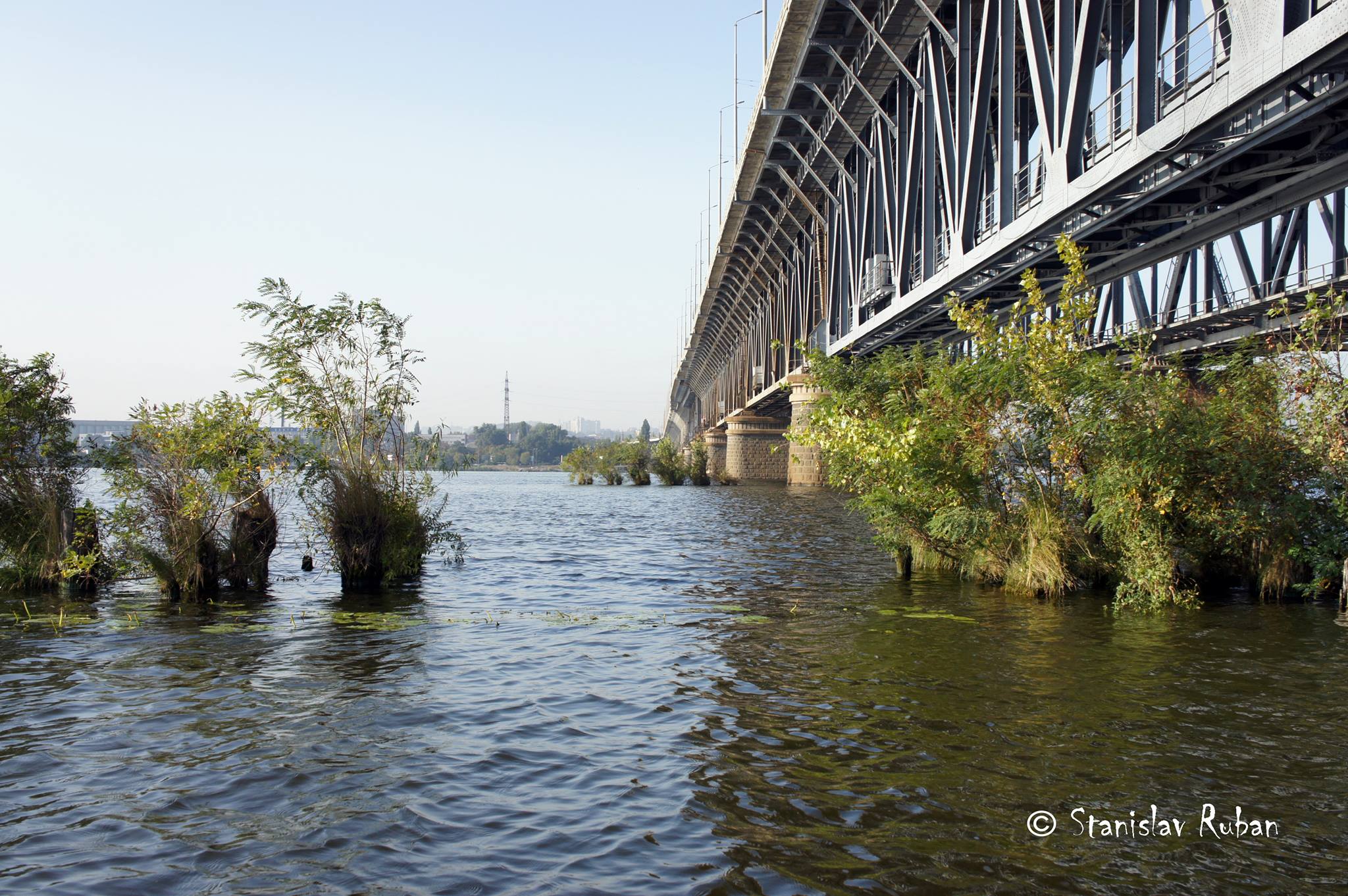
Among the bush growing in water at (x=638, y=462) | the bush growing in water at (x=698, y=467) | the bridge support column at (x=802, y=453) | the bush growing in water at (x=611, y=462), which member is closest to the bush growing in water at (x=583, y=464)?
the bush growing in water at (x=611, y=462)

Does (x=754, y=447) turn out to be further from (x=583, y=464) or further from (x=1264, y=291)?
(x=1264, y=291)

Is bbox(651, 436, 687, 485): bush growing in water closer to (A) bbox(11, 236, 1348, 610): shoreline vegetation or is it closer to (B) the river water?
(A) bbox(11, 236, 1348, 610): shoreline vegetation

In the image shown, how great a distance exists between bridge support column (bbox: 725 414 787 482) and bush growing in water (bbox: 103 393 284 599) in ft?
244

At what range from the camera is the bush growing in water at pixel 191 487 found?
16.6 metres

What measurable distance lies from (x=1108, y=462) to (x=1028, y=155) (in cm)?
2184

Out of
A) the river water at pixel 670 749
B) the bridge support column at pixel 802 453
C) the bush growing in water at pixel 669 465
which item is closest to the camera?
the river water at pixel 670 749

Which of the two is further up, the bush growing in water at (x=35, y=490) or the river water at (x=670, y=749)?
the bush growing in water at (x=35, y=490)

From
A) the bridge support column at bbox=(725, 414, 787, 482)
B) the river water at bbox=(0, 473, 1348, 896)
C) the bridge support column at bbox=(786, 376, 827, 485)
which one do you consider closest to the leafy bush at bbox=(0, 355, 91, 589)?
the river water at bbox=(0, 473, 1348, 896)

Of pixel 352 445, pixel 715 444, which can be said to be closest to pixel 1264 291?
pixel 352 445

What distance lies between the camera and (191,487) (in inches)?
644

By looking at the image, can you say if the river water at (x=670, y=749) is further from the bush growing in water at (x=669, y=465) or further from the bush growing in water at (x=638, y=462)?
the bush growing in water at (x=638, y=462)

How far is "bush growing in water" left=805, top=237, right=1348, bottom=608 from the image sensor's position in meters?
14.8

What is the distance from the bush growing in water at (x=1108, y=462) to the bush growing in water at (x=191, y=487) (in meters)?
10.4

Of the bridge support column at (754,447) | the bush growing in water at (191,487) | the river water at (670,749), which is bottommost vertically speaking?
the river water at (670,749)
